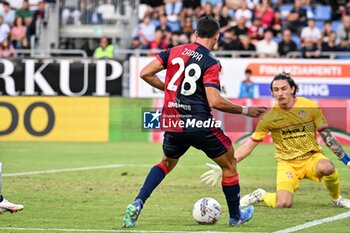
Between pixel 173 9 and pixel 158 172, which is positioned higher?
pixel 173 9

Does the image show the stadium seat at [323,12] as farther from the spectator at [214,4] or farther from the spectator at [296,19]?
the spectator at [214,4]

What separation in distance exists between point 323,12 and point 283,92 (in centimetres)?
2005

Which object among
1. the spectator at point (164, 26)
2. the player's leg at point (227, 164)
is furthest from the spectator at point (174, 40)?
the player's leg at point (227, 164)

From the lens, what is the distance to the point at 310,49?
28.7m

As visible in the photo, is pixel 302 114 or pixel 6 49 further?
pixel 6 49

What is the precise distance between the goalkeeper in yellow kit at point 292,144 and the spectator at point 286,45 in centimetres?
1674

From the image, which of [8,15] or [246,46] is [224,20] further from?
[8,15]

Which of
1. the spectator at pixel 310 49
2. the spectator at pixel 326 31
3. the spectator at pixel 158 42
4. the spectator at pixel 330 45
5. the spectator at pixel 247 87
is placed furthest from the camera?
the spectator at pixel 158 42

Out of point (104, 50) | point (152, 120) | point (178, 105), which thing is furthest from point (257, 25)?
point (178, 105)

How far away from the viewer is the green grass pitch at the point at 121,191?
10.1m

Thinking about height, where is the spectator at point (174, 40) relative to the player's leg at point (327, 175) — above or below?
above

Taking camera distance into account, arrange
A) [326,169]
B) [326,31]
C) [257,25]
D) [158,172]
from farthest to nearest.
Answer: [257,25]
[326,31]
[326,169]
[158,172]

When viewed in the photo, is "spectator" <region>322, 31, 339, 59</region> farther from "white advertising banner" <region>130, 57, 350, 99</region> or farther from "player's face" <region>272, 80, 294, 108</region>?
"player's face" <region>272, 80, 294, 108</region>

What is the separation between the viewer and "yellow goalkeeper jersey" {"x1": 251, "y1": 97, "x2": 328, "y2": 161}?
1191cm
